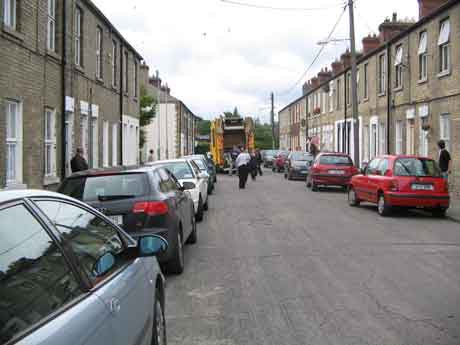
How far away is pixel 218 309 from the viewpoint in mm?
6484

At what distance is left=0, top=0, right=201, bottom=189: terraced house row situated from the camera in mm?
13273

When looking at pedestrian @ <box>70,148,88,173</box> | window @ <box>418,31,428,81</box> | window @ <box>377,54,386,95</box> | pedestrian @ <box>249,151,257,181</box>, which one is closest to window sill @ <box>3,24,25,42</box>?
pedestrian @ <box>70,148,88,173</box>

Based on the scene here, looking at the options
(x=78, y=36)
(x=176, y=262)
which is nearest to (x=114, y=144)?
(x=78, y=36)

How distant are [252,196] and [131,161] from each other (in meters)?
10.5

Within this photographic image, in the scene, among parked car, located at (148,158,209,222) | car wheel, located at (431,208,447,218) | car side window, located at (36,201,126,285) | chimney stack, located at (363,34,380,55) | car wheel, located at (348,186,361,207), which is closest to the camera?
car side window, located at (36,201,126,285)

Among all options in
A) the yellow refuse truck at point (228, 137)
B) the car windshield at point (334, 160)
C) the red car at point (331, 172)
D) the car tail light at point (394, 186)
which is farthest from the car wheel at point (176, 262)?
the yellow refuse truck at point (228, 137)

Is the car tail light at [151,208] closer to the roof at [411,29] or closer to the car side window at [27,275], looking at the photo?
the car side window at [27,275]

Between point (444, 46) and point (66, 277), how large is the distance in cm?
2132

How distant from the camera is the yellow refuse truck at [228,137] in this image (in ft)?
122

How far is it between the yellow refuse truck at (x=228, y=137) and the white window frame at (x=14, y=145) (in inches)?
935

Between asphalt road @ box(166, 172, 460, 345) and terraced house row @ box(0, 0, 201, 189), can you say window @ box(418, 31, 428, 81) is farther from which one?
terraced house row @ box(0, 0, 201, 189)

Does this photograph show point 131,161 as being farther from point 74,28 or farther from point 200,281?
point 200,281

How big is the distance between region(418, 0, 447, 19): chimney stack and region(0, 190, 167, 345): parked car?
22.2m

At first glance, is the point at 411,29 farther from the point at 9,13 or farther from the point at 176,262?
the point at 176,262
